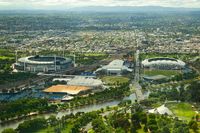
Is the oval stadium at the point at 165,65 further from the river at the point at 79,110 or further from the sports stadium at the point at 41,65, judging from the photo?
the river at the point at 79,110

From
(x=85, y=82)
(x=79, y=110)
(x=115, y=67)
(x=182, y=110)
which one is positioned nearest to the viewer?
(x=182, y=110)

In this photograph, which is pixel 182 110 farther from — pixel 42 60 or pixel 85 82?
pixel 42 60

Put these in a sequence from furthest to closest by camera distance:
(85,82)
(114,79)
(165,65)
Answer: (165,65) < (114,79) < (85,82)

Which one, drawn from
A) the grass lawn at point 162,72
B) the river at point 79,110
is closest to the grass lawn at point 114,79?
the grass lawn at point 162,72

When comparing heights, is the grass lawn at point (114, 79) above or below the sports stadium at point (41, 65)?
below

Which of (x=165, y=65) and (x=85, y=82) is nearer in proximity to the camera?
(x=85, y=82)

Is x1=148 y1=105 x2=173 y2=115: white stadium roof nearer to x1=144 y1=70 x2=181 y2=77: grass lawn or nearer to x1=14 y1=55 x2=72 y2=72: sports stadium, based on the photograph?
x1=144 y1=70 x2=181 y2=77: grass lawn

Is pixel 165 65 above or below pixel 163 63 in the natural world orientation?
below

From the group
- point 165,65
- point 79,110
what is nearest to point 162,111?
point 79,110

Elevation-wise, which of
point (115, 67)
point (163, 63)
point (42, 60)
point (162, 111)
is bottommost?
point (162, 111)

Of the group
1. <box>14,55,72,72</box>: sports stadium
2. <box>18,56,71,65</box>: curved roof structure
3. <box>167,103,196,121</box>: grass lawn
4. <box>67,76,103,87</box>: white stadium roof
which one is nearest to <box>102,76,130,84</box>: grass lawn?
<box>67,76,103,87</box>: white stadium roof
